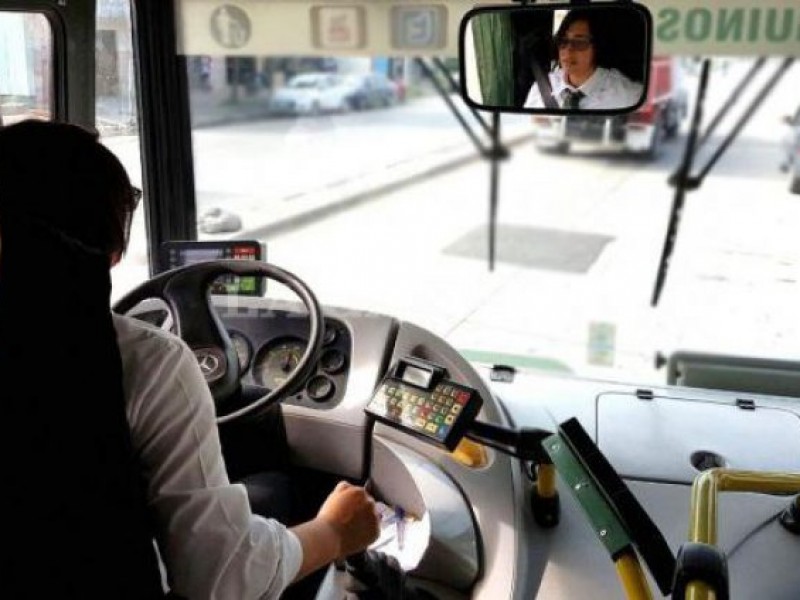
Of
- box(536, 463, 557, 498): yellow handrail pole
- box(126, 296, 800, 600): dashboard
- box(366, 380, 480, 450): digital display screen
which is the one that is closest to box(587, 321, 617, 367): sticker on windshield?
box(126, 296, 800, 600): dashboard

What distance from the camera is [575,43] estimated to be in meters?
1.82

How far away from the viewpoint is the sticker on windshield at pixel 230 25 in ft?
7.96

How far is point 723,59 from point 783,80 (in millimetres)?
149

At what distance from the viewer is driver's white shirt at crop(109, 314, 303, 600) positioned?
3.75 feet

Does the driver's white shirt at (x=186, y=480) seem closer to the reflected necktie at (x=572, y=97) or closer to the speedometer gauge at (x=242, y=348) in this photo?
the speedometer gauge at (x=242, y=348)

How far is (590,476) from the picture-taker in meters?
1.60

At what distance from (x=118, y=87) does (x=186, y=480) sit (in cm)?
154

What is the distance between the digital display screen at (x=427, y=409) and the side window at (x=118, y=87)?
0.81 metres

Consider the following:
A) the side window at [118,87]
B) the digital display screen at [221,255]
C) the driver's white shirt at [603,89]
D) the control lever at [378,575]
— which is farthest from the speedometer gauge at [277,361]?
the driver's white shirt at [603,89]

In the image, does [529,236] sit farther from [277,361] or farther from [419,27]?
[277,361]

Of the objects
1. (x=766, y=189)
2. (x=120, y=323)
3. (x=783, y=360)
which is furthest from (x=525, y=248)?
(x=120, y=323)

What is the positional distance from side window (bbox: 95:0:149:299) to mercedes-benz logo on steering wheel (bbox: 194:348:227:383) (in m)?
0.46

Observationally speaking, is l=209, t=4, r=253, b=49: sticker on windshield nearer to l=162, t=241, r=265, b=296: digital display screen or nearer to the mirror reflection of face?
l=162, t=241, r=265, b=296: digital display screen

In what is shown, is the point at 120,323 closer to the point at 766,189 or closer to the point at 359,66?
the point at 359,66
